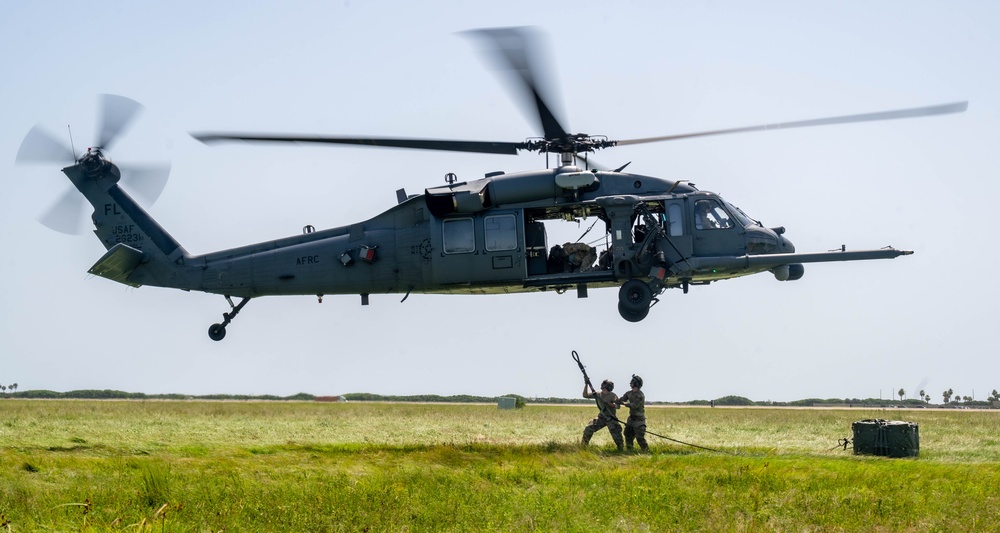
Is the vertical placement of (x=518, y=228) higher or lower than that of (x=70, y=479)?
higher

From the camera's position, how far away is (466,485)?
45.1ft

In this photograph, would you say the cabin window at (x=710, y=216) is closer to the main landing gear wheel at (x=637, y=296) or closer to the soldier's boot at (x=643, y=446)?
the main landing gear wheel at (x=637, y=296)

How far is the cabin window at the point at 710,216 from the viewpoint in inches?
783

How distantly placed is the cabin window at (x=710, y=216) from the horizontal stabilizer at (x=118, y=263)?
1192 centimetres

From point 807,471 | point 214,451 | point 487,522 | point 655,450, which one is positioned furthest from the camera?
point 655,450

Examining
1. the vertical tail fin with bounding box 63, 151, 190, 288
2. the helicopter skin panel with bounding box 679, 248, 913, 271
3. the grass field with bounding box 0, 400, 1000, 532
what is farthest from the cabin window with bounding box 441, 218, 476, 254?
the vertical tail fin with bounding box 63, 151, 190, 288

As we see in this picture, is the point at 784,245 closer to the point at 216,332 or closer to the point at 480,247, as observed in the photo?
the point at 480,247

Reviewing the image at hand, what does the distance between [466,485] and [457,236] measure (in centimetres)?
714

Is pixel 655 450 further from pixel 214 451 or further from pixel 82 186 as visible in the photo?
pixel 82 186

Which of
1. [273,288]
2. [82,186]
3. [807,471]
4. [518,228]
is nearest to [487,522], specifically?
[807,471]

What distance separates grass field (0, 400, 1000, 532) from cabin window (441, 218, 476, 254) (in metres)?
3.72

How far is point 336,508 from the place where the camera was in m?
12.2

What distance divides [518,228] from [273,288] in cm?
536

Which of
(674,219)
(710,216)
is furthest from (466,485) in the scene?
(710,216)
